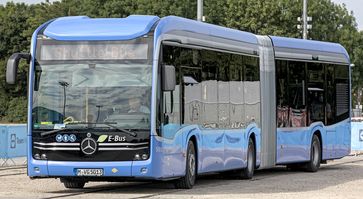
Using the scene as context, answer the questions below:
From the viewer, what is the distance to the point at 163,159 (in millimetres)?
17719

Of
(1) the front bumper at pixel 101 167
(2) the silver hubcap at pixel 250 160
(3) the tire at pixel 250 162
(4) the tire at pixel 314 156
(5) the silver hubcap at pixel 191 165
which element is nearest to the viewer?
(1) the front bumper at pixel 101 167

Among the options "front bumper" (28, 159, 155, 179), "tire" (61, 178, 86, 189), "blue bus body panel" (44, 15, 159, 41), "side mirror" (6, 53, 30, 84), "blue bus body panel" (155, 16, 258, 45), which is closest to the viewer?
"side mirror" (6, 53, 30, 84)

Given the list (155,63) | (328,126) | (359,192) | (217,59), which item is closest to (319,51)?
(328,126)

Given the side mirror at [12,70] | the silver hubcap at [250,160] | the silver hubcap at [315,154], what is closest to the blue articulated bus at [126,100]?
the side mirror at [12,70]

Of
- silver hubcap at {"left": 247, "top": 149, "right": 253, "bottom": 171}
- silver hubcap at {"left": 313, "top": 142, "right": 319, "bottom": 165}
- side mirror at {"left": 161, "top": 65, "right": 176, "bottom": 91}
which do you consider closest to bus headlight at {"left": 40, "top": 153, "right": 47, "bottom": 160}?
side mirror at {"left": 161, "top": 65, "right": 176, "bottom": 91}

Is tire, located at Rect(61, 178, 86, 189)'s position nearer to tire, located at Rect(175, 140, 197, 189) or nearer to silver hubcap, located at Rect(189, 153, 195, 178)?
tire, located at Rect(175, 140, 197, 189)

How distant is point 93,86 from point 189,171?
289cm

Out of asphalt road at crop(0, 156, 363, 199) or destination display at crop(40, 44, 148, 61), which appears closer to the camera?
destination display at crop(40, 44, 148, 61)

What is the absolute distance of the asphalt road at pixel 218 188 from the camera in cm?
1789

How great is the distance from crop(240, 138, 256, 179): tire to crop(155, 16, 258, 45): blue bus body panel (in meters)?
2.51

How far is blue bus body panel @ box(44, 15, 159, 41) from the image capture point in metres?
17.8

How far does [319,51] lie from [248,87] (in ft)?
17.4

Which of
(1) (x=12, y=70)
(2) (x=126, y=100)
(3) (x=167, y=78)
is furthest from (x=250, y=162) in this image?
(1) (x=12, y=70)

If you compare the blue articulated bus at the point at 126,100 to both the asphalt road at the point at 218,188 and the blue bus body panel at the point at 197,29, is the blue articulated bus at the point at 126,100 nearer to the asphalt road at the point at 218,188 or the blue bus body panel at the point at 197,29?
the blue bus body panel at the point at 197,29
